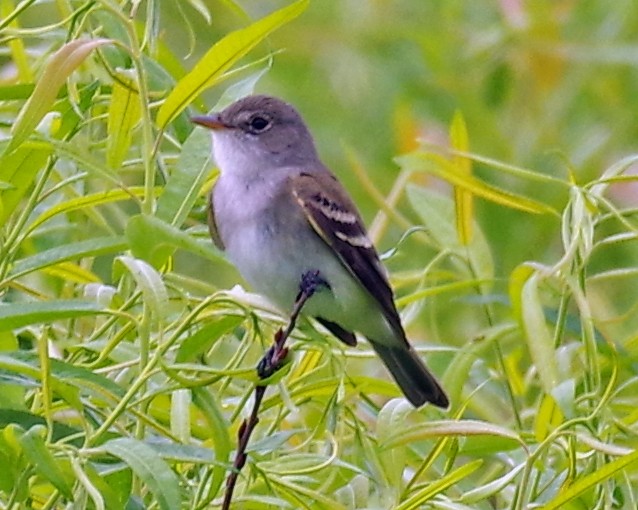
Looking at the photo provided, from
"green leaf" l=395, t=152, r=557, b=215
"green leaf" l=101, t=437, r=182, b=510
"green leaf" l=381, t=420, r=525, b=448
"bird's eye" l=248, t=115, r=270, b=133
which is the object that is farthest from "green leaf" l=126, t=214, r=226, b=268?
"bird's eye" l=248, t=115, r=270, b=133

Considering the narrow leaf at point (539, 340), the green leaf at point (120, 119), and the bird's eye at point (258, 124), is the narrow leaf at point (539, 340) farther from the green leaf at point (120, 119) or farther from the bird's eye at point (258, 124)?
the bird's eye at point (258, 124)

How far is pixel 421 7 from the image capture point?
5730 mm

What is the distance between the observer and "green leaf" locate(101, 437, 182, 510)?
1.83 m

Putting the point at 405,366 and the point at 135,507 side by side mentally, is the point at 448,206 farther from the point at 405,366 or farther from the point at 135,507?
the point at 135,507

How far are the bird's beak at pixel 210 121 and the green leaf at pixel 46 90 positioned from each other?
592 mm

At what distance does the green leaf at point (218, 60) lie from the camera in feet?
7.00

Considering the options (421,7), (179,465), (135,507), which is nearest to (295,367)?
(179,465)

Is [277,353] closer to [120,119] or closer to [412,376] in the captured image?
[120,119]

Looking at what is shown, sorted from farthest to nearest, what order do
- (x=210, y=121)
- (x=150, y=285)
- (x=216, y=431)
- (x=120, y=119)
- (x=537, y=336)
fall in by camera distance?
(x=210, y=121) → (x=537, y=336) → (x=120, y=119) → (x=216, y=431) → (x=150, y=285)

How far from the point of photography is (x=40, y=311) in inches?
77.1

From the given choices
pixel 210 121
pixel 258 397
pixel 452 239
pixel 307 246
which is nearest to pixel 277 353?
pixel 258 397

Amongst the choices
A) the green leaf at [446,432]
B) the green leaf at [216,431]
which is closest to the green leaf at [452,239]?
the green leaf at [446,432]

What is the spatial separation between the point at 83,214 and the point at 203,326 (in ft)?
1.87

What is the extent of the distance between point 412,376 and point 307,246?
0.33 metres
